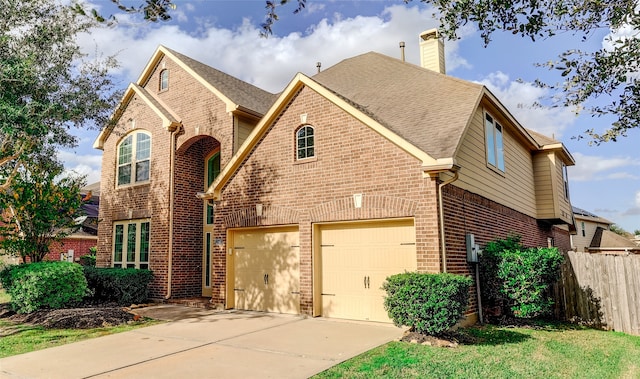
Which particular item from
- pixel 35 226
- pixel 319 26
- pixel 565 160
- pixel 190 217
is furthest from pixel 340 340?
pixel 565 160

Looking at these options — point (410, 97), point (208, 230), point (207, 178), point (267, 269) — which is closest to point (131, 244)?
point (208, 230)

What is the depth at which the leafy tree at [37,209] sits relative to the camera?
12.5 metres

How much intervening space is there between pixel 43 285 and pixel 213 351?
6.38 metres

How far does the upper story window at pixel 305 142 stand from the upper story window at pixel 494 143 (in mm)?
4785

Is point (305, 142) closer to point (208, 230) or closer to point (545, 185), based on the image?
point (208, 230)

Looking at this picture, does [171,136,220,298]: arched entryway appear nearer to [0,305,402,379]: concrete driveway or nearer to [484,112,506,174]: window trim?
[0,305,402,379]: concrete driveway

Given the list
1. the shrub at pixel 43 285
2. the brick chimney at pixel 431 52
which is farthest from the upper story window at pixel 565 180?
the shrub at pixel 43 285

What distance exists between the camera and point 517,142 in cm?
1459

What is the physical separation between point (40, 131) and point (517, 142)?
1407cm

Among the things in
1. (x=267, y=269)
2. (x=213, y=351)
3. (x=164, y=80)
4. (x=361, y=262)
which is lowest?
(x=213, y=351)

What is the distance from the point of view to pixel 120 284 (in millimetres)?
13086

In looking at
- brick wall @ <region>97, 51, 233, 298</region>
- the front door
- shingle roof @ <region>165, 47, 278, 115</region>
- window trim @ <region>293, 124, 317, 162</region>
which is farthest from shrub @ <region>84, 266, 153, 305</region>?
window trim @ <region>293, 124, 317, 162</region>

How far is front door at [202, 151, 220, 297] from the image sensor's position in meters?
14.5

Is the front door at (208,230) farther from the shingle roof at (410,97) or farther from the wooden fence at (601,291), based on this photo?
the wooden fence at (601,291)
